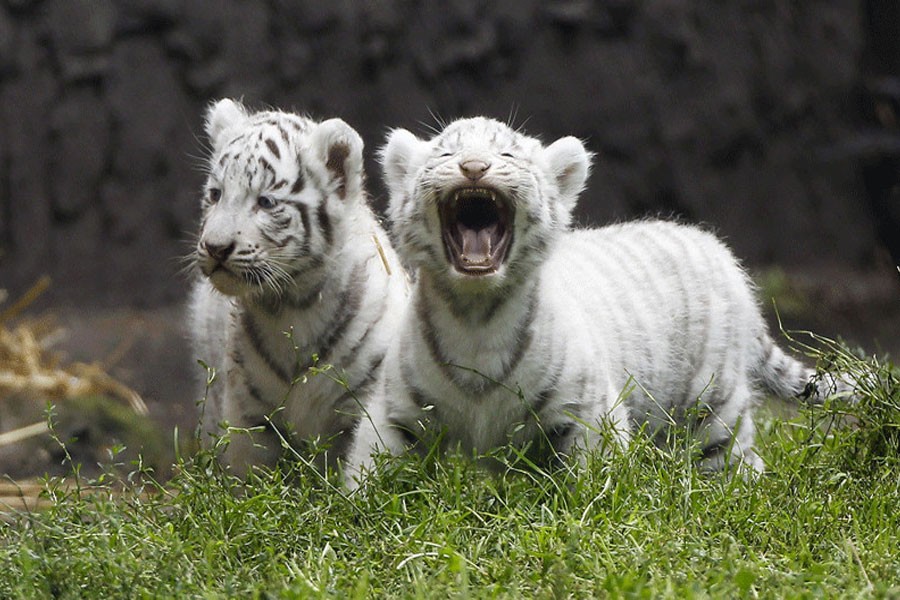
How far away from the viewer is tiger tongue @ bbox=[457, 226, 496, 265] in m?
3.51

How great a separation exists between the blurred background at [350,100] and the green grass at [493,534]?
13.3 feet

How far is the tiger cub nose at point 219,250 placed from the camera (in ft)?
12.3

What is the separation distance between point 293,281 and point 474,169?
33.0 inches

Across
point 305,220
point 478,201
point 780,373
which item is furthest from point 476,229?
point 780,373

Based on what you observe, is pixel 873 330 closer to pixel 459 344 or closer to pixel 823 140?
pixel 823 140

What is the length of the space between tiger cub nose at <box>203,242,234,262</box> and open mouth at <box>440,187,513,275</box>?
2.20 feet

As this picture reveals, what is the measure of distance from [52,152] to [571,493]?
17.4ft

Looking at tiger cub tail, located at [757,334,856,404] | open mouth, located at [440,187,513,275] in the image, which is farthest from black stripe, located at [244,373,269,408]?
tiger cub tail, located at [757,334,856,404]

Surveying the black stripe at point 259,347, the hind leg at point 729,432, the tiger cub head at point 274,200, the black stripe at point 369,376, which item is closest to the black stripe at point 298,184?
the tiger cub head at point 274,200

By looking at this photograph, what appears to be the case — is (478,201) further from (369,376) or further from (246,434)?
(246,434)

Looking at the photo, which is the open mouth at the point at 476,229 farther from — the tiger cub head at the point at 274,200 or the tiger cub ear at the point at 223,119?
the tiger cub ear at the point at 223,119

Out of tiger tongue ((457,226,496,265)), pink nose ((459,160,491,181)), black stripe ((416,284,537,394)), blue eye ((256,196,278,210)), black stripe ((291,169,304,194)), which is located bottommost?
black stripe ((416,284,537,394))

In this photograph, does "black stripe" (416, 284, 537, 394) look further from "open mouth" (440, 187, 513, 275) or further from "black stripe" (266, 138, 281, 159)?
"black stripe" (266, 138, 281, 159)

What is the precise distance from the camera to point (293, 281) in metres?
3.99
